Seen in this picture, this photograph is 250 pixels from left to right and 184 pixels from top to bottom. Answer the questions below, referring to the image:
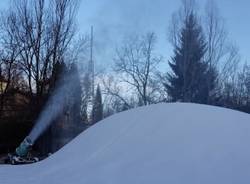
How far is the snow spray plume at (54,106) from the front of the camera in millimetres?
23000

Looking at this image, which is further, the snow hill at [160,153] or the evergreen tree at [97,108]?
the evergreen tree at [97,108]

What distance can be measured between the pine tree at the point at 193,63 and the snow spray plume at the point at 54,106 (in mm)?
7414

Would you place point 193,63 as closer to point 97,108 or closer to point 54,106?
point 97,108

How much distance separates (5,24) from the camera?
23781 mm

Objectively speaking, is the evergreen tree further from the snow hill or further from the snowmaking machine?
the snow hill

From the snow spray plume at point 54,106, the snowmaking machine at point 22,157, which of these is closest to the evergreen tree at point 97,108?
the snow spray plume at point 54,106

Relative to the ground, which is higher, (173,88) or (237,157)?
(173,88)

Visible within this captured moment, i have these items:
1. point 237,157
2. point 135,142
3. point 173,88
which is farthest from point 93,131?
point 173,88

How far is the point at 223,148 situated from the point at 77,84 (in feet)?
60.3

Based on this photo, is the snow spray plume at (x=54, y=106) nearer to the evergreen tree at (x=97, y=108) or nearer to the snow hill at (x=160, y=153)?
the evergreen tree at (x=97, y=108)

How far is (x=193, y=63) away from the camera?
27266 mm

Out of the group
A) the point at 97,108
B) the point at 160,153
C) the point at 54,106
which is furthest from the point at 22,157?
the point at 97,108

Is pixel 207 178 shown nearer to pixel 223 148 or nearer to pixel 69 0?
pixel 223 148

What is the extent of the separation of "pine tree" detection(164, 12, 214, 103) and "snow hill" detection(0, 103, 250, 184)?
53.5 feet
